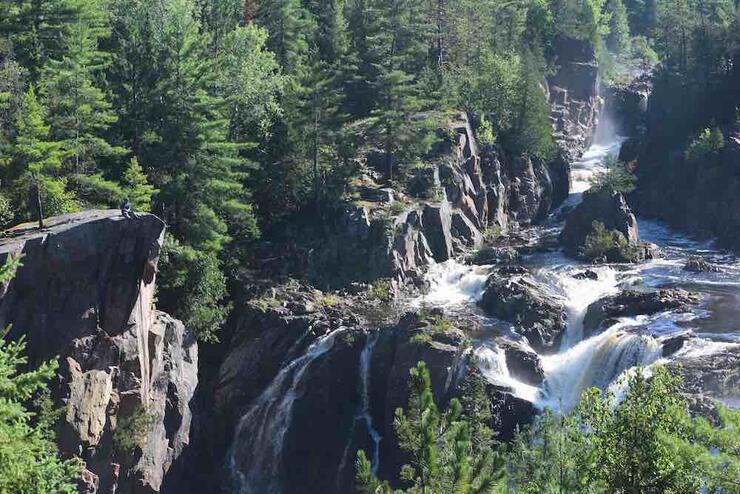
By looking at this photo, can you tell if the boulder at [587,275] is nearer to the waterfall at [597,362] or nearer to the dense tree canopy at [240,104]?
the waterfall at [597,362]

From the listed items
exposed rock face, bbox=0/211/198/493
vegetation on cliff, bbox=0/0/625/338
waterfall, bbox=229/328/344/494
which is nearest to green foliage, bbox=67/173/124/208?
vegetation on cliff, bbox=0/0/625/338

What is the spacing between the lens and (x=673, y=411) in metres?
16.7

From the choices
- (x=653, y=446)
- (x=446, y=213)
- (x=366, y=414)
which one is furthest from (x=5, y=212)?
(x=446, y=213)

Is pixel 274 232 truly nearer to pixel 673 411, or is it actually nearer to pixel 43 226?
pixel 43 226

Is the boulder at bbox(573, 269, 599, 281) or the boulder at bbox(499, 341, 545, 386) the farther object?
the boulder at bbox(573, 269, 599, 281)

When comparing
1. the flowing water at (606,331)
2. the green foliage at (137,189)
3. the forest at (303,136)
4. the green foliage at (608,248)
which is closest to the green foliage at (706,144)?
the forest at (303,136)

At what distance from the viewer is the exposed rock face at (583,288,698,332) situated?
4788 cm

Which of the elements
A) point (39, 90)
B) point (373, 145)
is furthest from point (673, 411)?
point (373, 145)

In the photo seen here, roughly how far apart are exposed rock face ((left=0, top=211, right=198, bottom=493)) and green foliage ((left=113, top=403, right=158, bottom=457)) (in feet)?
0.43

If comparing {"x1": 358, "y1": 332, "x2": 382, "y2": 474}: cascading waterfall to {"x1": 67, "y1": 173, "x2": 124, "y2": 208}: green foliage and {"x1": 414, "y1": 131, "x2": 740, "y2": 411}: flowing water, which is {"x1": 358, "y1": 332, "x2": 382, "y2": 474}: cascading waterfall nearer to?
{"x1": 414, "y1": 131, "x2": 740, "y2": 411}: flowing water

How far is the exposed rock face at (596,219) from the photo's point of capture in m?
62.9

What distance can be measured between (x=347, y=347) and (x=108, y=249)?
570 inches

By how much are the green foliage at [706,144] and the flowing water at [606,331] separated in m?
9.36

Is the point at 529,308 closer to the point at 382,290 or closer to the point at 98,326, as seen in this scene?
the point at 382,290
